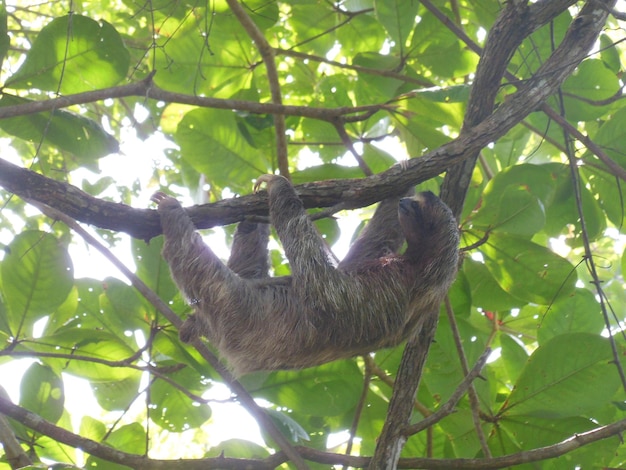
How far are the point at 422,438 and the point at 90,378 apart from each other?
3.12 meters

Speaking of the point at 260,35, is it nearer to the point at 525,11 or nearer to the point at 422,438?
the point at 525,11

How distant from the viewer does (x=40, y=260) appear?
5.08 m

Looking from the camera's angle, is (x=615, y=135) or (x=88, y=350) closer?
(x=88, y=350)

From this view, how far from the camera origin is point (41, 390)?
5238 mm

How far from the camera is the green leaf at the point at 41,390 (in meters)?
5.21

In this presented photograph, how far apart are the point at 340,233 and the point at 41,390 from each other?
3.18 m

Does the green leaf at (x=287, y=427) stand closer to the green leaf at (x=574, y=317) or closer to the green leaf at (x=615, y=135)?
the green leaf at (x=574, y=317)

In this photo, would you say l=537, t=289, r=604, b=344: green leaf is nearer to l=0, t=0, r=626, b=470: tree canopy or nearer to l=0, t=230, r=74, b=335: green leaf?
l=0, t=0, r=626, b=470: tree canopy

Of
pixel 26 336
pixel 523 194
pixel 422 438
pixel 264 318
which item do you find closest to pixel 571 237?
pixel 523 194

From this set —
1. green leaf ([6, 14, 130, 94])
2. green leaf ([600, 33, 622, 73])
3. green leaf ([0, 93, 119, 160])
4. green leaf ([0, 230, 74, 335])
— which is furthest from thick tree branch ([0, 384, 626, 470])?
green leaf ([600, 33, 622, 73])

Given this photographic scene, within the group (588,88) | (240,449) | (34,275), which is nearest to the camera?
(34,275)

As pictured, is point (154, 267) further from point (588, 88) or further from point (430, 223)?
point (588, 88)

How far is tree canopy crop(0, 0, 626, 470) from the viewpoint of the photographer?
178 inches

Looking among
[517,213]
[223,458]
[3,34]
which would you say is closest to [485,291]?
[517,213]
